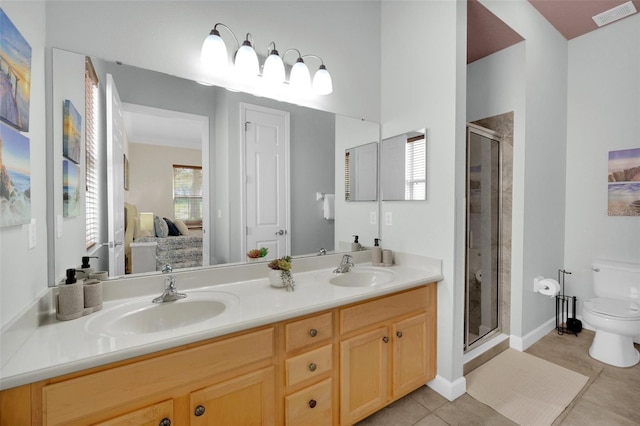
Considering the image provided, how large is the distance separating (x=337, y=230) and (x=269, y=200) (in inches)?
23.5

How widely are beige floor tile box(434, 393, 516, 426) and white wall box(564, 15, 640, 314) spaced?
187 centimetres

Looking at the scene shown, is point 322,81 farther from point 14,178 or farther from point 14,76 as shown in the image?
point 14,178

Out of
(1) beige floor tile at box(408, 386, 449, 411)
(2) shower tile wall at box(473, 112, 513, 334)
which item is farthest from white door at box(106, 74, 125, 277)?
(2) shower tile wall at box(473, 112, 513, 334)

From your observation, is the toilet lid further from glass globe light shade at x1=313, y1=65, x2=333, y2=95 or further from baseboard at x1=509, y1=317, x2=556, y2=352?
glass globe light shade at x1=313, y1=65, x2=333, y2=95

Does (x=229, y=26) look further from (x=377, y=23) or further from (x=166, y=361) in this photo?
(x=166, y=361)

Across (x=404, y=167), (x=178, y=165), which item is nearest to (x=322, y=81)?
(x=404, y=167)

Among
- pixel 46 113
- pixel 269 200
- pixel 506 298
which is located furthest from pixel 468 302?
pixel 46 113

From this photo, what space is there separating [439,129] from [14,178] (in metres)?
2.01

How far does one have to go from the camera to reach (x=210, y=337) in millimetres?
1042

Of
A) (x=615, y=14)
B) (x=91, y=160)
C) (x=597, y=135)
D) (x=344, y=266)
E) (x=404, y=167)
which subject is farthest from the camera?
(x=597, y=135)

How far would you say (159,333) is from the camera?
3.36 feet

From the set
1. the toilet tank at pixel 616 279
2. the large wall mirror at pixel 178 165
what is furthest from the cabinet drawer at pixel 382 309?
the toilet tank at pixel 616 279

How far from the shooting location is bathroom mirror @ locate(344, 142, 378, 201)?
7.37ft

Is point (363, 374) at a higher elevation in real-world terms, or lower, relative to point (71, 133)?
lower
